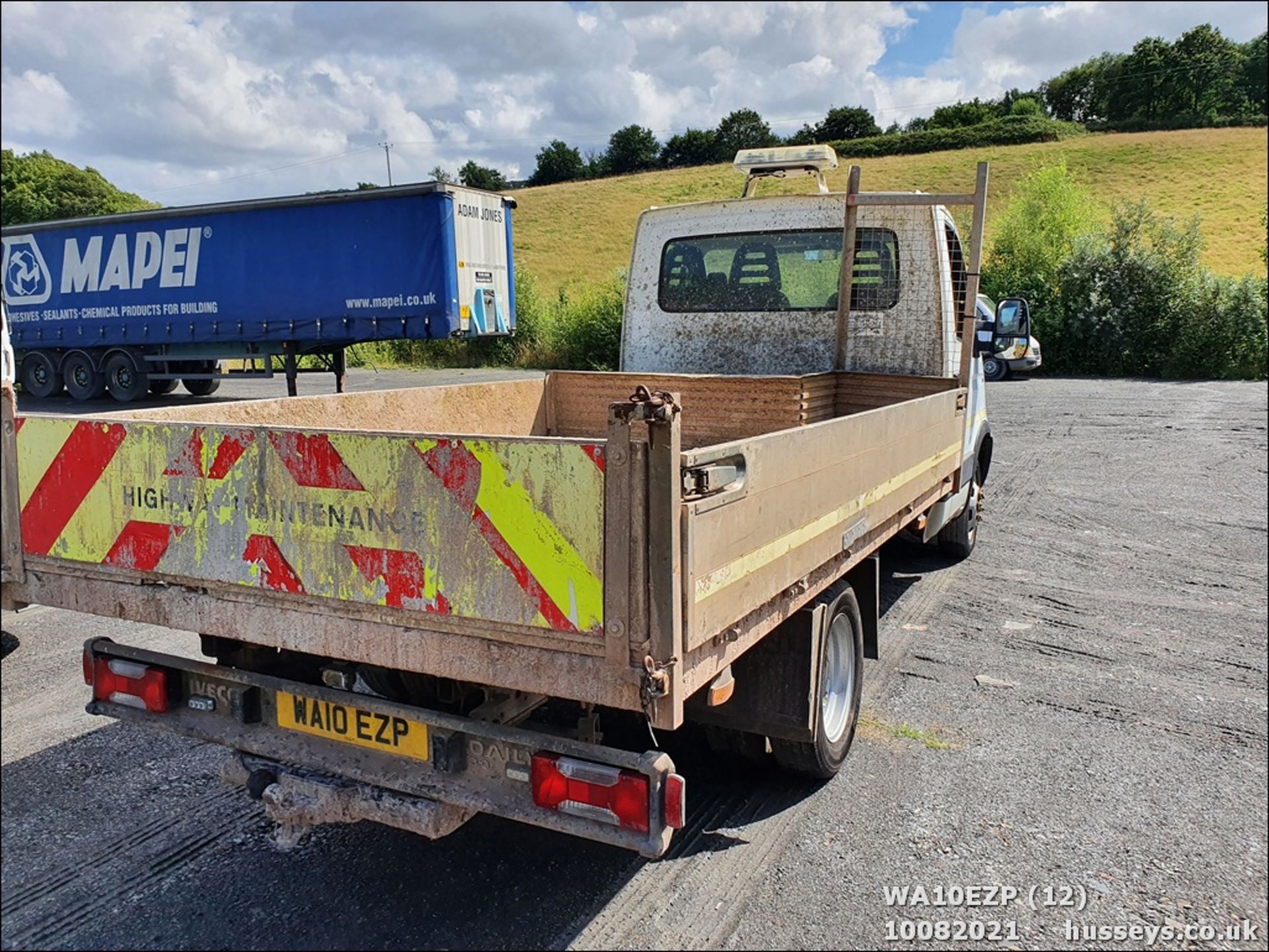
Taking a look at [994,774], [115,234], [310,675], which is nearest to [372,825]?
[310,675]

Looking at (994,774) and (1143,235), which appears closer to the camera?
(994,774)

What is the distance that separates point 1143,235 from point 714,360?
2312cm

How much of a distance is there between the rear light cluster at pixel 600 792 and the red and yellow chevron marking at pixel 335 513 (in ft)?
1.36

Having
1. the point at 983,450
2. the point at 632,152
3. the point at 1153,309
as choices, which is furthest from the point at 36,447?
the point at 632,152

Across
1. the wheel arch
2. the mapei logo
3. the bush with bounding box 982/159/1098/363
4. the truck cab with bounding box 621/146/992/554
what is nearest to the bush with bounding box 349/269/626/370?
the mapei logo

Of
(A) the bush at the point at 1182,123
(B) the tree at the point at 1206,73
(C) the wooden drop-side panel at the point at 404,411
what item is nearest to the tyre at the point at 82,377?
(C) the wooden drop-side panel at the point at 404,411

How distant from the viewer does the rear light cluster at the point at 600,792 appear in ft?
7.73

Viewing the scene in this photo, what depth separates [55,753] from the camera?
378 centimetres

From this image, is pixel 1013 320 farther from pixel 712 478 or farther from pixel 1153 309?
pixel 1153 309

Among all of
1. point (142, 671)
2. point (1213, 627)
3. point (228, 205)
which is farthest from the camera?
point (228, 205)

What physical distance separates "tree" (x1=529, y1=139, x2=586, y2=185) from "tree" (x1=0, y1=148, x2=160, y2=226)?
23843 millimetres

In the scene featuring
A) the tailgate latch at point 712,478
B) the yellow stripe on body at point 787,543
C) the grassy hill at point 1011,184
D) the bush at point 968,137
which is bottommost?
the yellow stripe on body at point 787,543

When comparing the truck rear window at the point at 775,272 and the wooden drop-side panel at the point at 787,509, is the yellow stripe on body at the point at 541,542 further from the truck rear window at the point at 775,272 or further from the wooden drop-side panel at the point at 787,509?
the truck rear window at the point at 775,272

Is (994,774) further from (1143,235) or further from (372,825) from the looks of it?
(1143,235)
